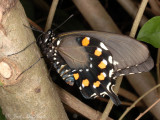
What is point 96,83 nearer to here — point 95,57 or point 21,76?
point 95,57

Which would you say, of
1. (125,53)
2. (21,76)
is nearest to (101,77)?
(125,53)

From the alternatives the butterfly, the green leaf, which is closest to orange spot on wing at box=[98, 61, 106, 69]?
the butterfly

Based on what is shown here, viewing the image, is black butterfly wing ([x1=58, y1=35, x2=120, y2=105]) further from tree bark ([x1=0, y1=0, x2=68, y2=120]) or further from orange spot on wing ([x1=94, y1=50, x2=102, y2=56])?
tree bark ([x1=0, y1=0, x2=68, y2=120])

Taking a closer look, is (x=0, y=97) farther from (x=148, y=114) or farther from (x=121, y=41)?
(x=148, y=114)

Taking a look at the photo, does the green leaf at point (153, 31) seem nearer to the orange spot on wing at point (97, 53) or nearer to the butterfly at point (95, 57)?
the butterfly at point (95, 57)

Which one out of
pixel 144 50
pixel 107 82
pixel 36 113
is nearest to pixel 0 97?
pixel 36 113
